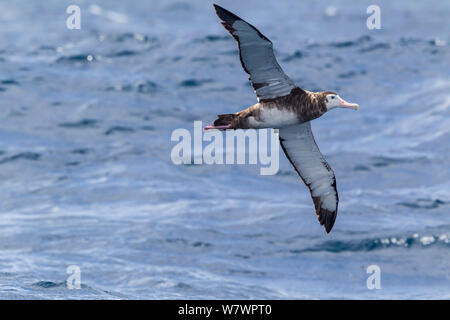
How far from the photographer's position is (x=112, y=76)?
49.8 m

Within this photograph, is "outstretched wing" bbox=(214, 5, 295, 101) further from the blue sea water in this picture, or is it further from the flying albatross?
the blue sea water

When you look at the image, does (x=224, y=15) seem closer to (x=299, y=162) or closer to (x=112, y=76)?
(x=299, y=162)

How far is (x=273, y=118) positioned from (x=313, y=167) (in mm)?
2660

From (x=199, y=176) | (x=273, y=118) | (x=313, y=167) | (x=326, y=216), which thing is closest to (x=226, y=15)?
(x=273, y=118)

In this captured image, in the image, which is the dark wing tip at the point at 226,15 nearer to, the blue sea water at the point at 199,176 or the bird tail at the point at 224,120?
the bird tail at the point at 224,120

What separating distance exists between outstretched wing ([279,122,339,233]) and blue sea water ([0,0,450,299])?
27.2ft

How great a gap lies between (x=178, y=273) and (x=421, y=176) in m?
13.7

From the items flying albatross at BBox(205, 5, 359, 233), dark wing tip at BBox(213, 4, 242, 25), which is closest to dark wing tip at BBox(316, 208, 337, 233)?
flying albatross at BBox(205, 5, 359, 233)

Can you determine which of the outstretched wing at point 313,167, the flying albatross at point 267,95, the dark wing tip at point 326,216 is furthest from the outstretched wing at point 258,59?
the dark wing tip at point 326,216

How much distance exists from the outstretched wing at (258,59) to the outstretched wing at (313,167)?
173 cm

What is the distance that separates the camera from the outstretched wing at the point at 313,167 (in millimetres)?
20250

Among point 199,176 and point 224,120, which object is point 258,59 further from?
point 199,176

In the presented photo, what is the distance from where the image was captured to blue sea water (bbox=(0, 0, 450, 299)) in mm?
31688
